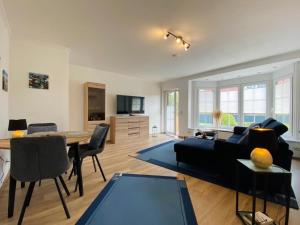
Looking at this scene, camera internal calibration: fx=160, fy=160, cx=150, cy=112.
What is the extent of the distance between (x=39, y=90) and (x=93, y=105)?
6.25 feet

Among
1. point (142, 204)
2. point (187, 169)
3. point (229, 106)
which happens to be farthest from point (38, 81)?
point (229, 106)

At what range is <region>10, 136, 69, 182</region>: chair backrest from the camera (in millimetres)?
1567

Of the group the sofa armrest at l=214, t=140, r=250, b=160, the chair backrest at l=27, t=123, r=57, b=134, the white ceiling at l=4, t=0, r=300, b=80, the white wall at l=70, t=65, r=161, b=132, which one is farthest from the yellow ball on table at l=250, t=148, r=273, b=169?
the white wall at l=70, t=65, r=161, b=132

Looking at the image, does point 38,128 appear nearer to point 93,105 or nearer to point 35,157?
point 35,157

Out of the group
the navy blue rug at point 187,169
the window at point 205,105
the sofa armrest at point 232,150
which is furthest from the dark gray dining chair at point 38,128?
the window at point 205,105

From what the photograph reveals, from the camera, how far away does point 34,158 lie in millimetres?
1603

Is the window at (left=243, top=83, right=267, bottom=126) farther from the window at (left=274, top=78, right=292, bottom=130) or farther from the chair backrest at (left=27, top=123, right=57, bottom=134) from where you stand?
the chair backrest at (left=27, top=123, right=57, bottom=134)

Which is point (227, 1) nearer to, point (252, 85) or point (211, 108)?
point (252, 85)

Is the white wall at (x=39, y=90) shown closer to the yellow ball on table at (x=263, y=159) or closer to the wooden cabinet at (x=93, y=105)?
the wooden cabinet at (x=93, y=105)

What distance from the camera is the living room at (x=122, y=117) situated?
1762 mm

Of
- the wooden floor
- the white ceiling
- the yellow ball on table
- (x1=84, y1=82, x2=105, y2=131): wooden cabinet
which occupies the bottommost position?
the wooden floor

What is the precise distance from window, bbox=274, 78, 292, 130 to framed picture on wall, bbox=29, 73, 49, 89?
5.77 metres

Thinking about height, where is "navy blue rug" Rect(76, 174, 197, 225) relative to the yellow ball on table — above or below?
below

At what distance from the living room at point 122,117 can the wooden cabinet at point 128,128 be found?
0.08m
